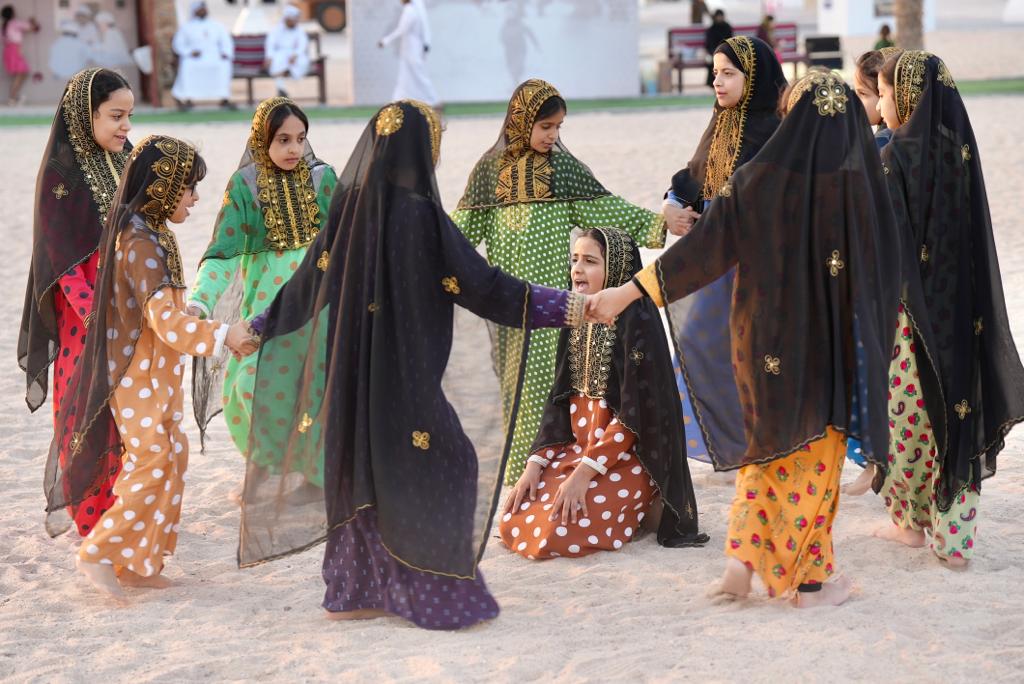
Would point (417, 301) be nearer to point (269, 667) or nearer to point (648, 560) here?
point (269, 667)

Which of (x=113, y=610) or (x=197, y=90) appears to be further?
(x=197, y=90)

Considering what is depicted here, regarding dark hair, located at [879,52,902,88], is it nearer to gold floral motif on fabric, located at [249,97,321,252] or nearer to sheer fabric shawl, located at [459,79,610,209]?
sheer fabric shawl, located at [459,79,610,209]

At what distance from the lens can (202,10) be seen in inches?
833

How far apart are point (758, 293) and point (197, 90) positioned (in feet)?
60.8

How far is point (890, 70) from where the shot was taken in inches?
177

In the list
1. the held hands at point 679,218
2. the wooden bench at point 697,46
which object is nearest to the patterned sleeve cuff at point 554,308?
the held hands at point 679,218

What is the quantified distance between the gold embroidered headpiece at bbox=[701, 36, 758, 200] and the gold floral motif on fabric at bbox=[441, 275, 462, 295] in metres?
1.60

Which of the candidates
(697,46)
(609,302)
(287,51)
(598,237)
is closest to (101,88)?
(598,237)

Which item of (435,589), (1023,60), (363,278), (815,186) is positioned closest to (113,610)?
(435,589)

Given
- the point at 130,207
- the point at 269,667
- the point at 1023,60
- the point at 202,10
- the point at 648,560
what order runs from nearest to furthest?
the point at 269,667, the point at 130,207, the point at 648,560, the point at 202,10, the point at 1023,60

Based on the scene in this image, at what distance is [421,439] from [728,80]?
78.6 inches

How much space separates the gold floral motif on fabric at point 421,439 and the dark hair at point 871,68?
2231 millimetres

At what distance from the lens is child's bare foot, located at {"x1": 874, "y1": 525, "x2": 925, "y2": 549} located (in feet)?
15.5

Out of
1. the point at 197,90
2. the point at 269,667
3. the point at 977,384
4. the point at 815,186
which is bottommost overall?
the point at 269,667
